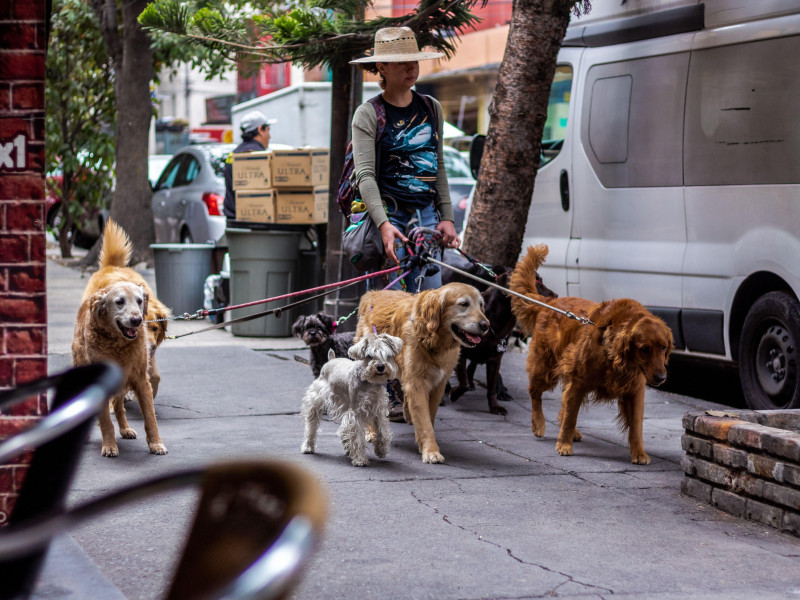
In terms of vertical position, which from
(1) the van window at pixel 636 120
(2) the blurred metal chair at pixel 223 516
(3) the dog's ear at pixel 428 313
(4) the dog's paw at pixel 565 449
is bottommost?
(4) the dog's paw at pixel 565 449

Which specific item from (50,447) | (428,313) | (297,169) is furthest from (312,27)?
(50,447)

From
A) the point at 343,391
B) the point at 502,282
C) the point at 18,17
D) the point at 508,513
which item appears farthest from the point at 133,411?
the point at 18,17

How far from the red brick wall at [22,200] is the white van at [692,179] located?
4.71 m

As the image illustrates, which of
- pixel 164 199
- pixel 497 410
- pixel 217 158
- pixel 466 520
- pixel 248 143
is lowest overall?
pixel 497 410

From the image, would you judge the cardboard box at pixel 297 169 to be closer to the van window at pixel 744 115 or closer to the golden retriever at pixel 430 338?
Result: the van window at pixel 744 115

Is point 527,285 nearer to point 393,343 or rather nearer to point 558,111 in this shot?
point 393,343

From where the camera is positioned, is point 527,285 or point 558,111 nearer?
point 527,285

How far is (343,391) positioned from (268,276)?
4.77m

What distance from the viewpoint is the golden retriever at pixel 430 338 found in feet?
18.3

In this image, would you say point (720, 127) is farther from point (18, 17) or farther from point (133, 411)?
point (18, 17)

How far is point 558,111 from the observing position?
31.4 feet

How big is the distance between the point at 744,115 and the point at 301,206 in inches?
190

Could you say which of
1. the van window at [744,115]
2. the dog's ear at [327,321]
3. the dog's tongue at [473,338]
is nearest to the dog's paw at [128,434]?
the dog's ear at [327,321]

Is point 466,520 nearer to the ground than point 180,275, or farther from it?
nearer to the ground
